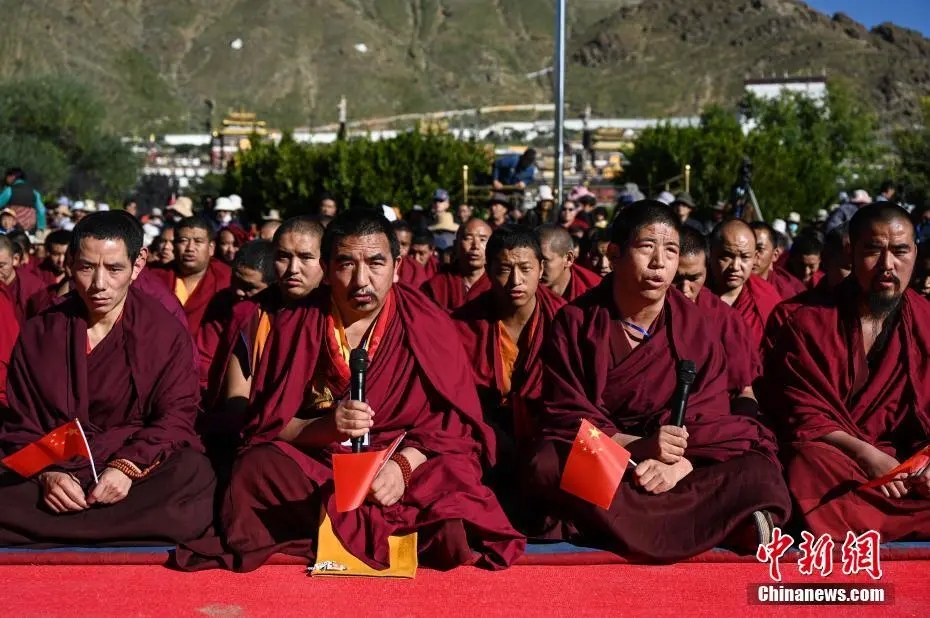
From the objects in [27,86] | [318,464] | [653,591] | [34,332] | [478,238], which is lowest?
[653,591]

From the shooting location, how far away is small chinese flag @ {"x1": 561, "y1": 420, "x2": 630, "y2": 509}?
4129mm

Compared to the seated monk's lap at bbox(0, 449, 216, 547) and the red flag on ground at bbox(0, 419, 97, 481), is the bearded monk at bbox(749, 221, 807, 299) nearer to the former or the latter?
the seated monk's lap at bbox(0, 449, 216, 547)

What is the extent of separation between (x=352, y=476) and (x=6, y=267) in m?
4.10

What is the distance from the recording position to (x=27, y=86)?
40406mm

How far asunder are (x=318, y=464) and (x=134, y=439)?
781 millimetres

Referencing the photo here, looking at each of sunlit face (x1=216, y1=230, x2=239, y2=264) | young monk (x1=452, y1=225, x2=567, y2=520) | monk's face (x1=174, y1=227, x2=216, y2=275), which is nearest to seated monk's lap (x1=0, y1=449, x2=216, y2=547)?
young monk (x1=452, y1=225, x2=567, y2=520)

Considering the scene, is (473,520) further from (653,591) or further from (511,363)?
(511,363)

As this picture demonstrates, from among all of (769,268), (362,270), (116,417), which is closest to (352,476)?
(362,270)

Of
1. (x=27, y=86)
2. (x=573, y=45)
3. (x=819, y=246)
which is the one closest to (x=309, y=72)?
(x=573, y=45)

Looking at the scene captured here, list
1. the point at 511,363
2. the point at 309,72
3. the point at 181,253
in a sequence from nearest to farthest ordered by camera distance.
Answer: the point at 511,363
the point at 181,253
the point at 309,72

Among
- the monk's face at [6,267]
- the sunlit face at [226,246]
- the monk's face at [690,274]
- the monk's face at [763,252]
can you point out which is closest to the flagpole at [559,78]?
the sunlit face at [226,246]

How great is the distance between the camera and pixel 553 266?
678 cm

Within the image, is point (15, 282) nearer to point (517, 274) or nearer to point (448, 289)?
point (448, 289)

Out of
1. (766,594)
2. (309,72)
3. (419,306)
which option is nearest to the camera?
(766,594)
